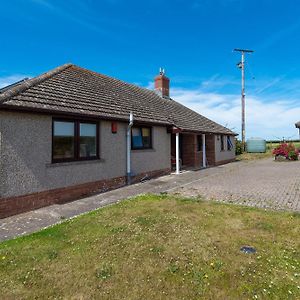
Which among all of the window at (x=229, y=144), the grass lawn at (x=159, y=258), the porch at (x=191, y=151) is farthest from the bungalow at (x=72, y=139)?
the window at (x=229, y=144)

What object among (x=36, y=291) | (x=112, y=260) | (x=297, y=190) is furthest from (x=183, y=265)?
(x=297, y=190)

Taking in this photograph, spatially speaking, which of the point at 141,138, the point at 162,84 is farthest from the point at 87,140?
the point at 162,84

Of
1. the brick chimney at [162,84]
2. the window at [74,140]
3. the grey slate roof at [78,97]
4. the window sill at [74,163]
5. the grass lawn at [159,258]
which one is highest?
the brick chimney at [162,84]

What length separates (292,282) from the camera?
372cm

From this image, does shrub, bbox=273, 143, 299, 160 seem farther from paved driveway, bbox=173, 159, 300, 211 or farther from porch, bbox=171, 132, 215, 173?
paved driveway, bbox=173, 159, 300, 211

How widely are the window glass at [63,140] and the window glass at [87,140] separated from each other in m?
0.42

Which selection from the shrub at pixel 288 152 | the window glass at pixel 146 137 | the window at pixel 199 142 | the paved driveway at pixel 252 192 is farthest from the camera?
the shrub at pixel 288 152

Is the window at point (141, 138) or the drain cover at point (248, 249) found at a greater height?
the window at point (141, 138)

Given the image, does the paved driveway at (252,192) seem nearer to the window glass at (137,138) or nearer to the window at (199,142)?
the window glass at (137,138)

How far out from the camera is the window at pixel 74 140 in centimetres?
874

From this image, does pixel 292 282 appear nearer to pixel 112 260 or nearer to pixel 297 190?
pixel 112 260

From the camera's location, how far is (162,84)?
22.4 meters

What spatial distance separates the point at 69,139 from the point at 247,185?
7687mm

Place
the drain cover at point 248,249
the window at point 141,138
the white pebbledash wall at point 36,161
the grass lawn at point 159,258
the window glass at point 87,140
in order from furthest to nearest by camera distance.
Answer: the window at point 141,138
the window glass at point 87,140
the white pebbledash wall at point 36,161
the drain cover at point 248,249
the grass lawn at point 159,258
